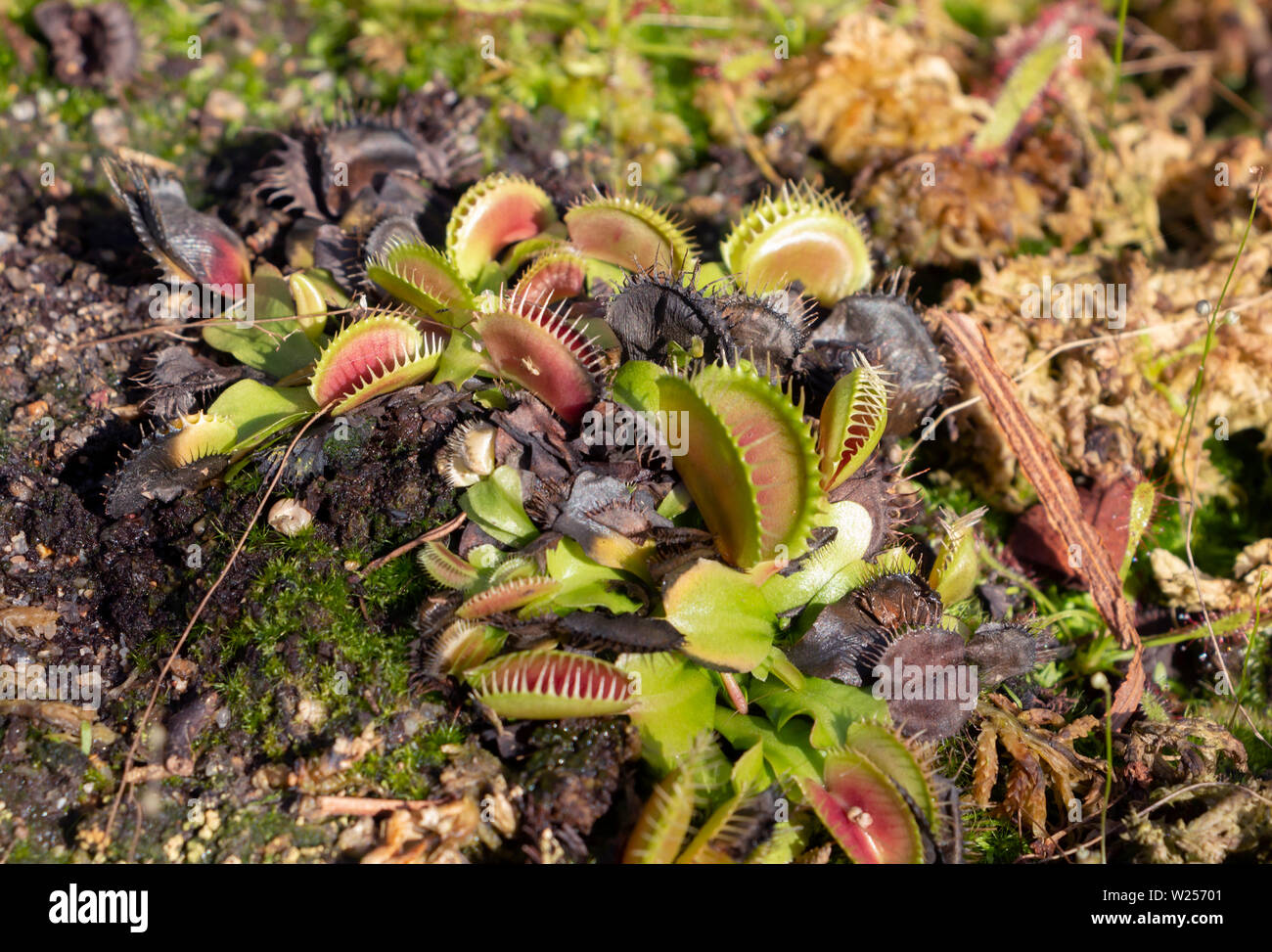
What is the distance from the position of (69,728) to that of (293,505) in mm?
990

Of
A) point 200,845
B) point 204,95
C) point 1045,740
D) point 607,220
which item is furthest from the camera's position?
point 204,95

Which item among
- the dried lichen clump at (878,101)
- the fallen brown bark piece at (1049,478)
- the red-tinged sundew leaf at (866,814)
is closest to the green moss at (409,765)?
the red-tinged sundew leaf at (866,814)

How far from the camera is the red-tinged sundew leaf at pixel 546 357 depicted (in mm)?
3139

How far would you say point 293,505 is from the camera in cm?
316

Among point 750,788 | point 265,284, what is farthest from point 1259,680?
point 265,284

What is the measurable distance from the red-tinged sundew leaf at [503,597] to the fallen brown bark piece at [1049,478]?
2.10 meters

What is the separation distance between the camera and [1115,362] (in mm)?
4195

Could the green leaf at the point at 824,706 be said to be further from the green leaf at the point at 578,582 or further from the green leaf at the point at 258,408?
the green leaf at the point at 258,408

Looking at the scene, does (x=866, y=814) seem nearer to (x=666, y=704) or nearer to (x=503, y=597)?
(x=666, y=704)

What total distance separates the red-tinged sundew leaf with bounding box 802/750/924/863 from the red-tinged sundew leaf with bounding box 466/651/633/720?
2.22 ft

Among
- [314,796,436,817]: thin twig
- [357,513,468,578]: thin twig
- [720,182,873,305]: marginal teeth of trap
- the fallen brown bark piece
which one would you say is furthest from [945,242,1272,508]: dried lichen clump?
[314,796,436,817]: thin twig

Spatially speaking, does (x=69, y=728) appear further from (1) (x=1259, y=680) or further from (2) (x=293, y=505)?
(1) (x=1259, y=680)

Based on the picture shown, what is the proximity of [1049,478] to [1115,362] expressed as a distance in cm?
82

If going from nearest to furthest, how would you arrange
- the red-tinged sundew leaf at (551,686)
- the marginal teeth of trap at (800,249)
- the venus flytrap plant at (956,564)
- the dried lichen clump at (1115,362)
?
1. the red-tinged sundew leaf at (551,686)
2. the venus flytrap plant at (956,564)
3. the marginal teeth of trap at (800,249)
4. the dried lichen clump at (1115,362)
